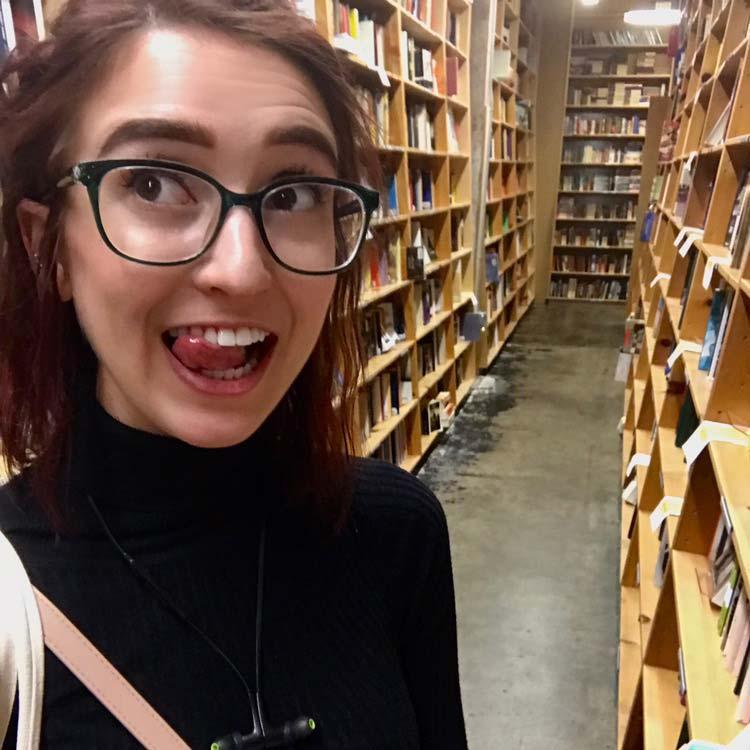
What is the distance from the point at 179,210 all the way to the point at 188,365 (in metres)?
0.14

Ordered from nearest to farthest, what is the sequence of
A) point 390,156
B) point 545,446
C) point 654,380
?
point 654,380, point 390,156, point 545,446

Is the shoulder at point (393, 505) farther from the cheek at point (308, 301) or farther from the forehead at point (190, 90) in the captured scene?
the forehead at point (190, 90)

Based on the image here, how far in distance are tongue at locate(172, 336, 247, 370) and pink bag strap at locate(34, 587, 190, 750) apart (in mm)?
264

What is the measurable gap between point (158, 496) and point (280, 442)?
0.17 m

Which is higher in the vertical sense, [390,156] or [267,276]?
[390,156]

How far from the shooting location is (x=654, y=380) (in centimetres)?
252

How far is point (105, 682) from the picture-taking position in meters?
0.57

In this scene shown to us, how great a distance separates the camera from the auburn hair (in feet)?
1.81

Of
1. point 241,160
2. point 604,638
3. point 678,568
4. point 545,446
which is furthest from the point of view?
point 545,446

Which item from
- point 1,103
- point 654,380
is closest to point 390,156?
point 654,380

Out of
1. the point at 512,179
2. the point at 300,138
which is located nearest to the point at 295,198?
the point at 300,138

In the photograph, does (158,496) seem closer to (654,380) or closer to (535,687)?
(535,687)

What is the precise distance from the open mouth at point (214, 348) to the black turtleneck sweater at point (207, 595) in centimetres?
11

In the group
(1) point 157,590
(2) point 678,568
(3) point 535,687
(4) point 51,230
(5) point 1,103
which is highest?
(5) point 1,103
